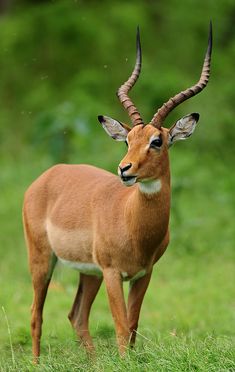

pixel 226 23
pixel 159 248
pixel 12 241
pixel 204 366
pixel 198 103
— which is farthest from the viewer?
pixel 226 23

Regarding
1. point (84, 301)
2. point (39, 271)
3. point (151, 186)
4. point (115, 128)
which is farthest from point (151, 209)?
point (84, 301)

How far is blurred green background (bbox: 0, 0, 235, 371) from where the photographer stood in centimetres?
820

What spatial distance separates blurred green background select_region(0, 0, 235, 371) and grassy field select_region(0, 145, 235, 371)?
0.06 feet

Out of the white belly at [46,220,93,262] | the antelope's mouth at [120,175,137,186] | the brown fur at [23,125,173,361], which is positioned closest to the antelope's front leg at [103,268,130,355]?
the brown fur at [23,125,173,361]

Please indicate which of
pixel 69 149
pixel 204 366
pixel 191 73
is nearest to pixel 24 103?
pixel 191 73

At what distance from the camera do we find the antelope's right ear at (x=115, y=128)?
6469 mm

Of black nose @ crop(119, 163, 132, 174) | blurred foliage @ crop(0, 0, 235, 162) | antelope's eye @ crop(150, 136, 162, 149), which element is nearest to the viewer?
black nose @ crop(119, 163, 132, 174)

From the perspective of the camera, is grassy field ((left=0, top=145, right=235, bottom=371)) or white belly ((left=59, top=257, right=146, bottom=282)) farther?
white belly ((left=59, top=257, right=146, bottom=282))

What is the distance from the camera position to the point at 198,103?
15125 mm

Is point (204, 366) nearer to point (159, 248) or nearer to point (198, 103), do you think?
point (159, 248)

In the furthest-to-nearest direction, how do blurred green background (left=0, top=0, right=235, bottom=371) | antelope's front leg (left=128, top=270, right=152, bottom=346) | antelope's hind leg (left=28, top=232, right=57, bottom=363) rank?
blurred green background (left=0, top=0, right=235, bottom=371) → antelope's hind leg (left=28, top=232, right=57, bottom=363) → antelope's front leg (left=128, top=270, right=152, bottom=346)

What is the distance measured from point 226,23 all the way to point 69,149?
495 cm

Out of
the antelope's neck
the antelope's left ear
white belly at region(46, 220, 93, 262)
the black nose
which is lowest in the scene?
white belly at region(46, 220, 93, 262)

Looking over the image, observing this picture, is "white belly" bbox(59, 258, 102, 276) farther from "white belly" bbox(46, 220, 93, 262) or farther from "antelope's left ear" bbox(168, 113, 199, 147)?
"antelope's left ear" bbox(168, 113, 199, 147)
